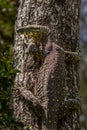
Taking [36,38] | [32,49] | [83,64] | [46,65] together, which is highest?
[83,64]

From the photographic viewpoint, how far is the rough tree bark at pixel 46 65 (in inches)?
203

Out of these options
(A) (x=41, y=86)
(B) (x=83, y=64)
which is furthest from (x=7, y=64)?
(B) (x=83, y=64)

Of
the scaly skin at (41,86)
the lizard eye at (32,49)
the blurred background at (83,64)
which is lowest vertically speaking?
the scaly skin at (41,86)

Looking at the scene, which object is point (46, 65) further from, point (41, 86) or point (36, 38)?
point (36, 38)

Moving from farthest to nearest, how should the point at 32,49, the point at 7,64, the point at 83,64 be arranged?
1. the point at 83,64
2. the point at 7,64
3. the point at 32,49

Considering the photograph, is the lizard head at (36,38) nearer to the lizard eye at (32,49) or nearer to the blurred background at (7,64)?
the lizard eye at (32,49)

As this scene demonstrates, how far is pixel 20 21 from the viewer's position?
5.57 metres

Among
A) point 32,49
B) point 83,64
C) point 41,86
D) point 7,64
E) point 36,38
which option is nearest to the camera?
point 41,86

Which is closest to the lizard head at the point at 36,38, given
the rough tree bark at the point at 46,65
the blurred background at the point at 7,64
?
the rough tree bark at the point at 46,65

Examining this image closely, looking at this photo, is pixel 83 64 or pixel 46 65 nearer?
pixel 46 65

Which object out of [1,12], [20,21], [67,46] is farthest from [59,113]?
[1,12]

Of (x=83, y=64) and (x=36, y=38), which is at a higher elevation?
(x=83, y=64)

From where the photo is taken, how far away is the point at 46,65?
17.3ft

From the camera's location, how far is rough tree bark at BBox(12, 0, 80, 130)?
203 inches
